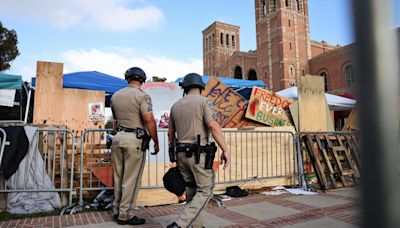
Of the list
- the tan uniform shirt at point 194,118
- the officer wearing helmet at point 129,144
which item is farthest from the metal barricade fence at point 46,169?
the tan uniform shirt at point 194,118

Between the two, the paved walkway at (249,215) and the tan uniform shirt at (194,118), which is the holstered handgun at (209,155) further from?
the paved walkway at (249,215)

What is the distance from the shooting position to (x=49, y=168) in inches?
201

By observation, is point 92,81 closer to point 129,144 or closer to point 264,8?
point 129,144

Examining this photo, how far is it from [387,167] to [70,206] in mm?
5167

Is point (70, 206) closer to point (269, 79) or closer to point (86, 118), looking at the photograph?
point (86, 118)

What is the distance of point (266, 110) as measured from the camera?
25.9ft

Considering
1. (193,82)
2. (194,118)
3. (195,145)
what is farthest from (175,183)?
(193,82)

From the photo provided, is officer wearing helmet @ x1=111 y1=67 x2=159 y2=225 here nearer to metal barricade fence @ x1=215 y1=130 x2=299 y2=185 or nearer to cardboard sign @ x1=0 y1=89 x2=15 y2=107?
metal barricade fence @ x1=215 y1=130 x2=299 y2=185

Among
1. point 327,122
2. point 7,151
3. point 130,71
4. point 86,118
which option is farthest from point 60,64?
point 327,122

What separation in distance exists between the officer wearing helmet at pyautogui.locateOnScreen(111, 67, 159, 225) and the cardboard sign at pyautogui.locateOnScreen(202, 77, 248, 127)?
3.89m

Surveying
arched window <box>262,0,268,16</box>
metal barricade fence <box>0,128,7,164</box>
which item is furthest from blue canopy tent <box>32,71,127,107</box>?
arched window <box>262,0,268,16</box>

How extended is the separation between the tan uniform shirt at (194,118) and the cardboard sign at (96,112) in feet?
15.4

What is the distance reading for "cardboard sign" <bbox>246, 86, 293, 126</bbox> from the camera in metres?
A: 7.74

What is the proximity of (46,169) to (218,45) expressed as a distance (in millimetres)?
70759
